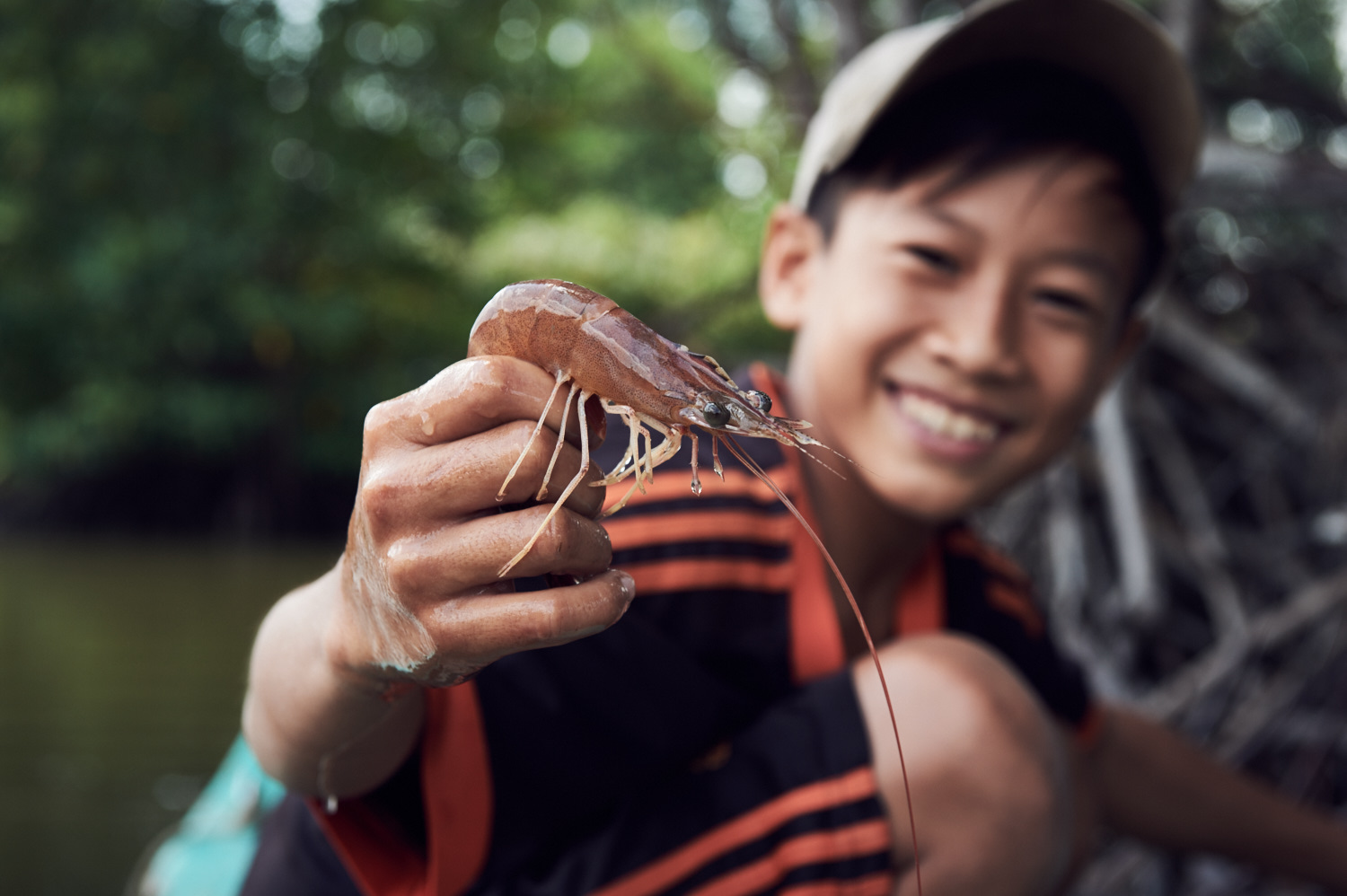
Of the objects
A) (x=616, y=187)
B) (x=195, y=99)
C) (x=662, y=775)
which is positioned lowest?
(x=662, y=775)

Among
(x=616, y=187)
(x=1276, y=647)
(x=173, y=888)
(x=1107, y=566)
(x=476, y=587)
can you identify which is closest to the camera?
(x=476, y=587)

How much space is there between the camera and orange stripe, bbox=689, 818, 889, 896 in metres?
1.27

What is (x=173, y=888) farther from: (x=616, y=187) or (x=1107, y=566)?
(x=616, y=187)

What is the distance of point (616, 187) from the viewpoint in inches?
724

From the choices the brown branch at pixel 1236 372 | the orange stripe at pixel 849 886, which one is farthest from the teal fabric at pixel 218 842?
the brown branch at pixel 1236 372

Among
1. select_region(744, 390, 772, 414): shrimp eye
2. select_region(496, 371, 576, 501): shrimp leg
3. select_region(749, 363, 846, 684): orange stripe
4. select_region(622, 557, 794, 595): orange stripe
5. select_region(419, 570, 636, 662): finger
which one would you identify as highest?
select_region(496, 371, 576, 501): shrimp leg

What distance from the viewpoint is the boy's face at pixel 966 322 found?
151cm

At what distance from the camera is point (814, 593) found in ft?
5.06

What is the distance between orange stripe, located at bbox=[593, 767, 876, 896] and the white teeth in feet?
1.80

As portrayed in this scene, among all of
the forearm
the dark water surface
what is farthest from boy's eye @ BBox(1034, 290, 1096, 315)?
the dark water surface

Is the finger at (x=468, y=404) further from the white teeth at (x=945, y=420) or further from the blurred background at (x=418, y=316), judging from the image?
the blurred background at (x=418, y=316)

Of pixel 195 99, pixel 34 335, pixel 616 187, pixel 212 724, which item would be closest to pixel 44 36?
pixel 195 99

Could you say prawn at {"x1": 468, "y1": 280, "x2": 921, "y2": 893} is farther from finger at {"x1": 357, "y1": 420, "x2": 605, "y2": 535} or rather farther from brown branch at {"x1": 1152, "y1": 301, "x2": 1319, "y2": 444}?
brown branch at {"x1": 1152, "y1": 301, "x2": 1319, "y2": 444}

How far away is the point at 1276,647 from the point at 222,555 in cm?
1123
